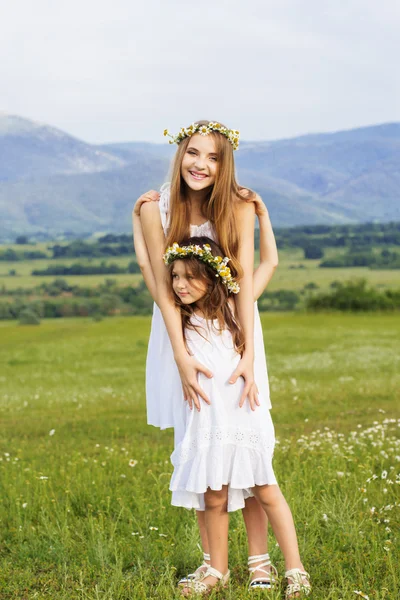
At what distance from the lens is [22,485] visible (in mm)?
7672

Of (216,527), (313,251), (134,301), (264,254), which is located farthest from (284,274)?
(216,527)

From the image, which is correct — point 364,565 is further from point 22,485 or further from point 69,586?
point 22,485

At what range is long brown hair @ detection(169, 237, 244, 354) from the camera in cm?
490

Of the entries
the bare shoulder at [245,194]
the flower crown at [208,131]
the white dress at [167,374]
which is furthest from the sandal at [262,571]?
the flower crown at [208,131]

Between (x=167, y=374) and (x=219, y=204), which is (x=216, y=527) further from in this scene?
(x=219, y=204)

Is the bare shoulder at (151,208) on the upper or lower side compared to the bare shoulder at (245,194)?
lower

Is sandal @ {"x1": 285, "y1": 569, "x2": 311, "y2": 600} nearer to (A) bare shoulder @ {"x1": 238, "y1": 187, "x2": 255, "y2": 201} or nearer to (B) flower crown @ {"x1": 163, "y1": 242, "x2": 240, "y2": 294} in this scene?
(B) flower crown @ {"x1": 163, "y1": 242, "x2": 240, "y2": 294}

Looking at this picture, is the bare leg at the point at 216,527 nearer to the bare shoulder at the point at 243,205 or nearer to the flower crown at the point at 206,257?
the flower crown at the point at 206,257

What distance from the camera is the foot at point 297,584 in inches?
190

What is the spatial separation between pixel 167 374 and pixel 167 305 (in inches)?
18.8

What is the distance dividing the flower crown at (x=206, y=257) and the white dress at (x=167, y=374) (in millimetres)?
260

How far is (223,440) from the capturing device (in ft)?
15.7

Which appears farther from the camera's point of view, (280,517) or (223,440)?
(280,517)

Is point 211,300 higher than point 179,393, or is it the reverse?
point 211,300
